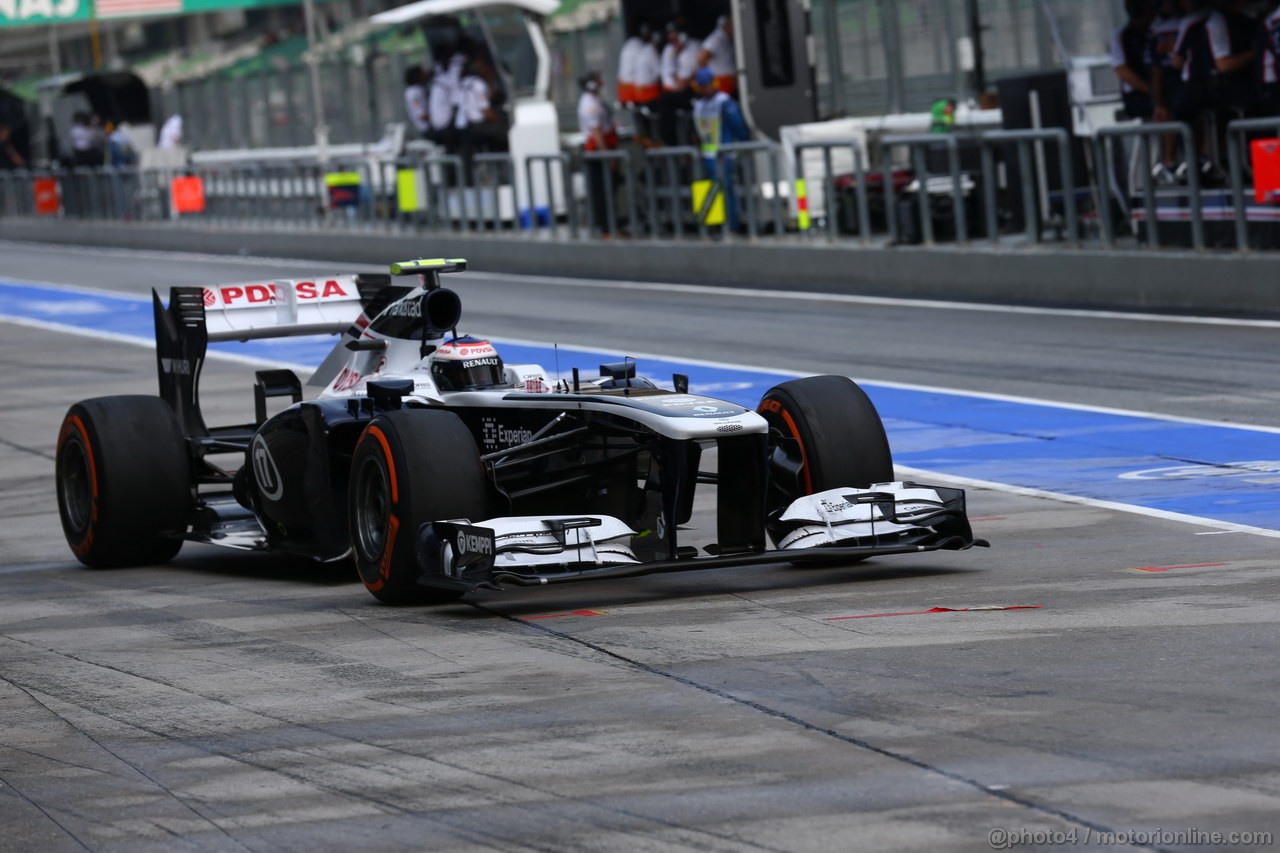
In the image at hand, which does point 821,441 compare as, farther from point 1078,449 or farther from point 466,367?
point 1078,449

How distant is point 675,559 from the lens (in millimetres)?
8445

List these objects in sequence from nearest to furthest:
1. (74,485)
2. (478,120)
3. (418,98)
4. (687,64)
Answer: (74,485)
(687,64)
(478,120)
(418,98)

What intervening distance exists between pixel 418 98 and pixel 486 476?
26639mm

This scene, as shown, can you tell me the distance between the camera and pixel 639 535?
8.77m

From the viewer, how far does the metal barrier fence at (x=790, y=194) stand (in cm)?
1959

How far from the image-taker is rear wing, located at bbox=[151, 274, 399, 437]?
11344mm

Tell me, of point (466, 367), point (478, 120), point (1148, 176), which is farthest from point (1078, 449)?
point (478, 120)

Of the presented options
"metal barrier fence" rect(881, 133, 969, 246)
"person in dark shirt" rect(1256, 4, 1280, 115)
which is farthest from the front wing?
"metal barrier fence" rect(881, 133, 969, 246)

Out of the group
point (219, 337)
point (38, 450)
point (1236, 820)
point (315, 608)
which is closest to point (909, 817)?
point (1236, 820)

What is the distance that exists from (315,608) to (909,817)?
425 cm

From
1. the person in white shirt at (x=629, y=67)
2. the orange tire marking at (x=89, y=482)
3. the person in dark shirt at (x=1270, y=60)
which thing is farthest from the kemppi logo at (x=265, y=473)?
the person in white shirt at (x=629, y=67)

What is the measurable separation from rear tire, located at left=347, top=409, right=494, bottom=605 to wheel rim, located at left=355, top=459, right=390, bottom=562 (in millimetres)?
41

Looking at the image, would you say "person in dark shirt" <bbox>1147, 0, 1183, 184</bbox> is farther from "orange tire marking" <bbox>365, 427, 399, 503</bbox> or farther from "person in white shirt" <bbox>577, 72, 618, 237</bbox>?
"orange tire marking" <bbox>365, 427, 399, 503</bbox>

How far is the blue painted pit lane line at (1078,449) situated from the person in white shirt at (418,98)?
1769 cm
